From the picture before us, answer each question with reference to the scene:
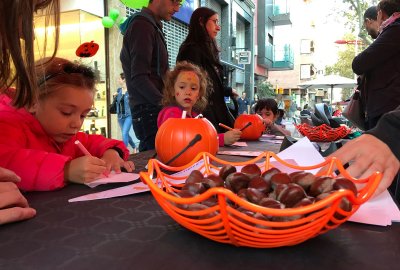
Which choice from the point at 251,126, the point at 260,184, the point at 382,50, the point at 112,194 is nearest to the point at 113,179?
the point at 112,194

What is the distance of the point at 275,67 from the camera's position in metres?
22.9

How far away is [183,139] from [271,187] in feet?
2.35

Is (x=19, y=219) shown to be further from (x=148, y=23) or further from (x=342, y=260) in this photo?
(x=148, y=23)

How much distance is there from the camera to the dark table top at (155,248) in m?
0.46

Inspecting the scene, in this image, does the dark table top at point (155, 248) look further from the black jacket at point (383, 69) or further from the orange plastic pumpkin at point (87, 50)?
the black jacket at point (383, 69)

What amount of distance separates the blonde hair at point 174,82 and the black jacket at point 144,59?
0.05 metres

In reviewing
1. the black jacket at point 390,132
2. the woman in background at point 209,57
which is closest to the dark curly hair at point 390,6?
the woman in background at point 209,57

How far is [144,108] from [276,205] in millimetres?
1827

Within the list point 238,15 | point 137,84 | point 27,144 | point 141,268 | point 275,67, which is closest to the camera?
point 141,268

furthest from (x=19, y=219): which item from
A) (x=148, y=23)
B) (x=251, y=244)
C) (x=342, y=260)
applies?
(x=148, y=23)

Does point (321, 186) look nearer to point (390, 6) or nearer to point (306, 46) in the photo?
point (390, 6)

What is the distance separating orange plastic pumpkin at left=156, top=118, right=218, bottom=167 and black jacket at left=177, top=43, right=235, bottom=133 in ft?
3.70

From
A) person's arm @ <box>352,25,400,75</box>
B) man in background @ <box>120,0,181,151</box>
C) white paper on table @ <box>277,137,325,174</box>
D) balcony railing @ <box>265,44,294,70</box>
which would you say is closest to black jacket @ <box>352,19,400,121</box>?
person's arm @ <box>352,25,400,75</box>

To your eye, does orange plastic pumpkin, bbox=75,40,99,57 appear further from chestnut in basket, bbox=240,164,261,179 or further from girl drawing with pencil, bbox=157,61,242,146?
chestnut in basket, bbox=240,164,261,179
